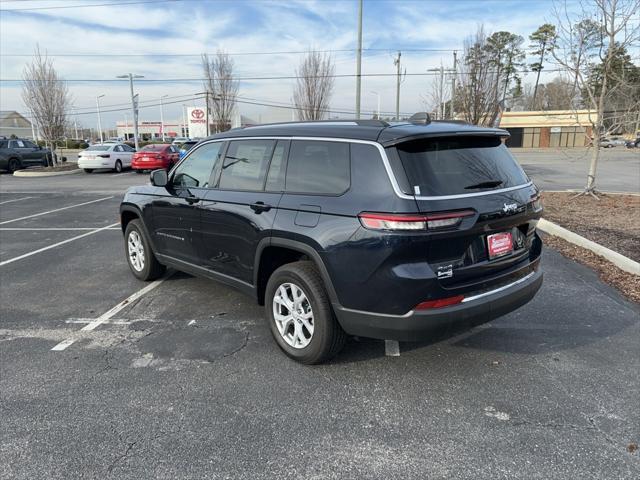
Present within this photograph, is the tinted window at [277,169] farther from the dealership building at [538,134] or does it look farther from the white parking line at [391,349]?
the dealership building at [538,134]

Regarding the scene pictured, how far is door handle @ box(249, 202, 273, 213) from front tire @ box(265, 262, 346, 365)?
474mm

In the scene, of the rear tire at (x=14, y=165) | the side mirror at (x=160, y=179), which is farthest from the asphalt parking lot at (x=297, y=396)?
the rear tire at (x=14, y=165)

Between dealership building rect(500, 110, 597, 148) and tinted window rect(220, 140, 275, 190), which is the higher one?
dealership building rect(500, 110, 597, 148)

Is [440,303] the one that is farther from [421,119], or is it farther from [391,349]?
[421,119]

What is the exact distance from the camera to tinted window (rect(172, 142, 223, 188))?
4.53 meters

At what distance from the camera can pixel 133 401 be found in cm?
317

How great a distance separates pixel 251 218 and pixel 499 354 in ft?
7.53

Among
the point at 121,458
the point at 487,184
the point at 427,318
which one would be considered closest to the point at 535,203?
the point at 487,184

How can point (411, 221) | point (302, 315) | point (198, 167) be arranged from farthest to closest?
1. point (198, 167)
2. point (302, 315)
3. point (411, 221)

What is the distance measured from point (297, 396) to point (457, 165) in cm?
193

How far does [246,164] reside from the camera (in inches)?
162

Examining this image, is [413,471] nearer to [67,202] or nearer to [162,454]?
[162,454]

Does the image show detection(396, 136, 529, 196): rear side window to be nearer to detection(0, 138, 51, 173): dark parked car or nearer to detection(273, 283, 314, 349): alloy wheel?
detection(273, 283, 314, 349): alloy wheel

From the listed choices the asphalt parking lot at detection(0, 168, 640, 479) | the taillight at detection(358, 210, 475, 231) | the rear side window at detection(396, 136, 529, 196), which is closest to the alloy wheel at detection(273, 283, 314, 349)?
the asphalt parking lot at detection(0, 168, 640, 479)
